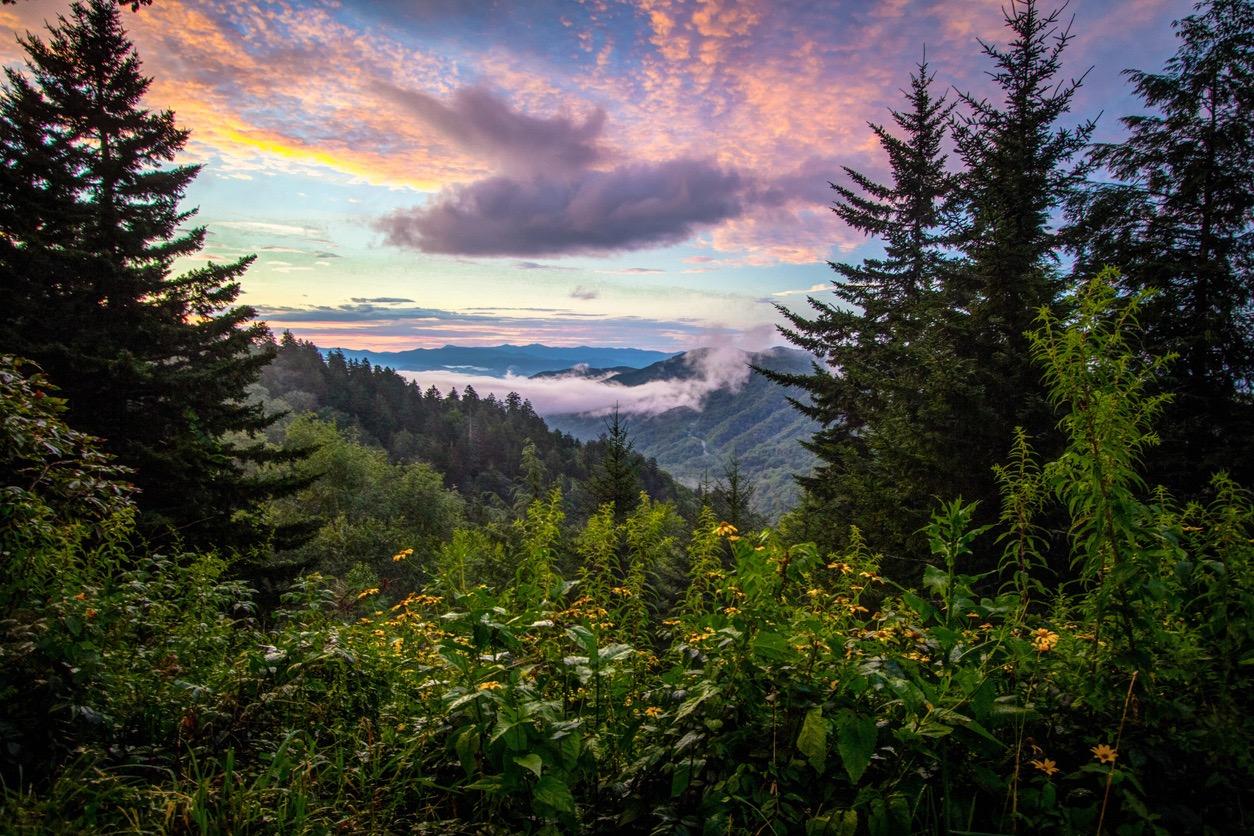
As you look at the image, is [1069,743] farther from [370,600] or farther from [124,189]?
[124,189]

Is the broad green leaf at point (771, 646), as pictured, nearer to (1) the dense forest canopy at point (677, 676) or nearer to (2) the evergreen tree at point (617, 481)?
(1) the dense forest canopy at point (677, 676)

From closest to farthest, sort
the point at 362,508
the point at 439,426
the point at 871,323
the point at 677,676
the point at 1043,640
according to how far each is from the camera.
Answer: the point at 1043,640, the point at 677,676, the point at 871,323, the point at 362,508, the point at 439,426

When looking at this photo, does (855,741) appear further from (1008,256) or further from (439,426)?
(439,426)

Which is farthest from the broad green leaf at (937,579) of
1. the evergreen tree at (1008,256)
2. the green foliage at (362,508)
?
the green foliage at (362,508)

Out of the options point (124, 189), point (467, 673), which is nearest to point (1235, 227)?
point (467, 673)

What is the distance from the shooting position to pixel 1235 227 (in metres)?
12.2

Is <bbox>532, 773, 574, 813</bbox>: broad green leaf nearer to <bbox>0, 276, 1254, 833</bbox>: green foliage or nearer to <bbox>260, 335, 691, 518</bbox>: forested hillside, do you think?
<bbox>0, 276, 1254, 833</bbox>: green foliage

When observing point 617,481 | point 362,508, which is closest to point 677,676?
point 617,481

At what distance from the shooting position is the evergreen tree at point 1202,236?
11680 mm

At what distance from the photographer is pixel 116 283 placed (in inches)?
496

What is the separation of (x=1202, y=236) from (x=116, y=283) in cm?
2540

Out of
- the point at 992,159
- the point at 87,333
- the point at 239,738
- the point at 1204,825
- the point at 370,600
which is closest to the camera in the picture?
the point at 1204,825

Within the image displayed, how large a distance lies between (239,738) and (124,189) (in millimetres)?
16579

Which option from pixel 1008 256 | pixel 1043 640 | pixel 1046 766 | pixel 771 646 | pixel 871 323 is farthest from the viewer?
pixel 871 323
